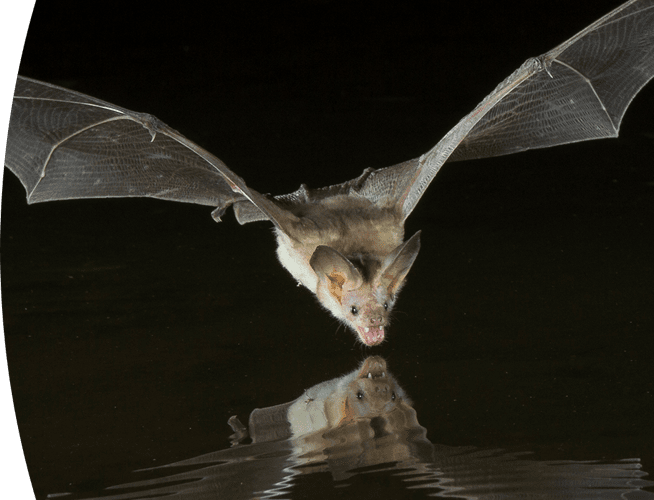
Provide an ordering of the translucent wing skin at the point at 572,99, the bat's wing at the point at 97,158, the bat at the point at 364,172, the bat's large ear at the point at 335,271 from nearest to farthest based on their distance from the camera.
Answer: the bat's large ear at the point at 335,271 < the bat at the point at 364,172 < the bat's wing at the point at 97,158 < the translucent wing skin at the point at 572,99

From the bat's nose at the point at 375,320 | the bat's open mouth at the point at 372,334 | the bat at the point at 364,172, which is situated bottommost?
the bat's open mouth at the point at 372,334

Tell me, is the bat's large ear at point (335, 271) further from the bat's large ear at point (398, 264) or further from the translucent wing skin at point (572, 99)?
the translucent wing skin at point (572, 99)

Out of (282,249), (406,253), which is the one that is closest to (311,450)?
(406,253)

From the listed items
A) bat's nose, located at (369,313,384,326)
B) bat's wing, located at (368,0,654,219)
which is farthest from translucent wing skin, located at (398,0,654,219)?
bat's nose, located at (369,313,384,326)

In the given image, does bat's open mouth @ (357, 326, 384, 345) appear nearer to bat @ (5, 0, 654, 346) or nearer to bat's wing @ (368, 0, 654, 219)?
bat @ (5, 0, 654, 346)

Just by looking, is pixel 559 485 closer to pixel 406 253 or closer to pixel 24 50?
pixel 406 253

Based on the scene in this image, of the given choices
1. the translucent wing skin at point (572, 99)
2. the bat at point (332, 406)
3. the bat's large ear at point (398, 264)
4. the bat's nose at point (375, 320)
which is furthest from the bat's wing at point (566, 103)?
the bat at point (332, 406)

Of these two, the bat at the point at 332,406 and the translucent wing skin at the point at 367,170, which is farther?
the translucent wing skin at the point at 367,170
